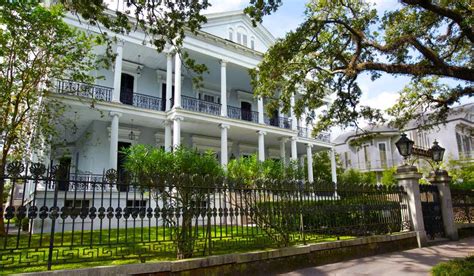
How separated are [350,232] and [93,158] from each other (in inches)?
514

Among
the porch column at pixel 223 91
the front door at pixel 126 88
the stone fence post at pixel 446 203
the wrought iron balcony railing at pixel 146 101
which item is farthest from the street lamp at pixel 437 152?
the front door at pixel 126 88

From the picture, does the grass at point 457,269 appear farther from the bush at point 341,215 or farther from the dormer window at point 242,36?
the dormer window at point 242,36

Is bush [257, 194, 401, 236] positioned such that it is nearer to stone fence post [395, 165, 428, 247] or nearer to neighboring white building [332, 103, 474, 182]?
stone fence post [395, 165, 428, 247]

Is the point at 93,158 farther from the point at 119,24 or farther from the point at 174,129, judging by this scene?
the point at 119,24

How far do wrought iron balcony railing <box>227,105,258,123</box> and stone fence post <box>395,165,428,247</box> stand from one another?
11.6 metres

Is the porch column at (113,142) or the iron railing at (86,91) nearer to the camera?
the iron railing at (86,91)

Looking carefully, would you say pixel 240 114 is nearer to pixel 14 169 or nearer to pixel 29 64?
pixel 29 64

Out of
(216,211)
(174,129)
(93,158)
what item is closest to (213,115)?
(174,129)

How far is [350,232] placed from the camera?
7.75m

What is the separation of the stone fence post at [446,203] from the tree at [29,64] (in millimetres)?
11844

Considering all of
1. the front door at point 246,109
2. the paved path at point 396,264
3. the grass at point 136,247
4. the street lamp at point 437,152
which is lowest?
the paved path at point 396,264

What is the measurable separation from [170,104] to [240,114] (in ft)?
16.6

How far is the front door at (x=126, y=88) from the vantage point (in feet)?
55.8

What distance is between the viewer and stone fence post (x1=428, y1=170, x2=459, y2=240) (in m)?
10.1
